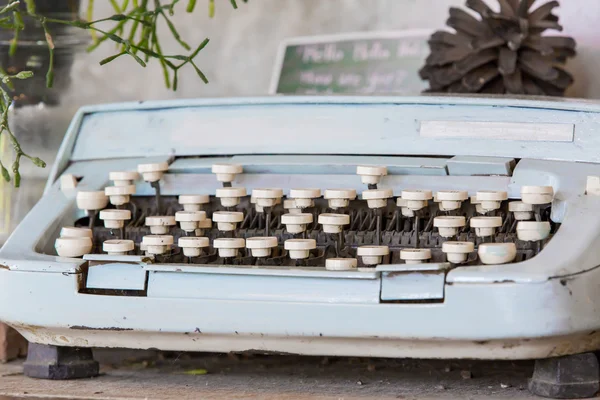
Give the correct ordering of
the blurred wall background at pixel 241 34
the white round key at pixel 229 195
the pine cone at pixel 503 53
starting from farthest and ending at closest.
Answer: the blurred wall background at pixel 241 34, the pine cone at pixel 503 53, the white round key at pixel 229 195

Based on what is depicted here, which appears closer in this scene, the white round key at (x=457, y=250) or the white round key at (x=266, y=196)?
the white round key at (x=457, y=250)

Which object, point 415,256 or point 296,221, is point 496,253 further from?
point 296,221

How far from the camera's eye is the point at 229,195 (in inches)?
49.8

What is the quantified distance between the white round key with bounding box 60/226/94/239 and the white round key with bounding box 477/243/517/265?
0.54m

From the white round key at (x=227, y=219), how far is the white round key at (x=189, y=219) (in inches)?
1.1

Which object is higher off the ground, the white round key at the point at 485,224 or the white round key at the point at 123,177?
the white round key at the point at 123,177

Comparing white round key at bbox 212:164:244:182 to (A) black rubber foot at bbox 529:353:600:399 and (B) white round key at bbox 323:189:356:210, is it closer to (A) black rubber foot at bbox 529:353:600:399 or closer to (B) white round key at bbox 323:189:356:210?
(B) white round key at bbox 323:189:356:210

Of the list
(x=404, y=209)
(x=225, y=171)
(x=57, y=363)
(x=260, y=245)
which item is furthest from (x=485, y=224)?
(x=57, y=363)

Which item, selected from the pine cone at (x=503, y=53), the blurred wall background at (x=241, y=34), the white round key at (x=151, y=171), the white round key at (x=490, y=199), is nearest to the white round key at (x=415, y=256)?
the white round key at (x=490, y=199)

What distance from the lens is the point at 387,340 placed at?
109 cm

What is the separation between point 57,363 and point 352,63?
3.43 ft

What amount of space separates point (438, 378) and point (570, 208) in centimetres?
30

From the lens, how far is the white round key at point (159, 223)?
1.27m

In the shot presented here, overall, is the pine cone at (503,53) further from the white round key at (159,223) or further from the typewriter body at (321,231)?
the white round key at (159,223)
